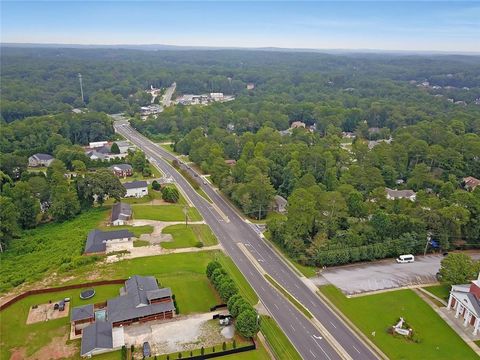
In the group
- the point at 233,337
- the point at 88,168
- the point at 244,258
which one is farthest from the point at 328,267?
the point at 88,168

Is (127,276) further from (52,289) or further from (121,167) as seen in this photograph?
(121,167)

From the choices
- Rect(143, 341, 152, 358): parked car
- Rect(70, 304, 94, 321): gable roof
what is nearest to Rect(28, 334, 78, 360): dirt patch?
Rect(70, 304, 94, 321): gable roof

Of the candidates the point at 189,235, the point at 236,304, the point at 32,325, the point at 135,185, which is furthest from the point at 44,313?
the point at 135,185

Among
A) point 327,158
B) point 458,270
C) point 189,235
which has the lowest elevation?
point 189,235

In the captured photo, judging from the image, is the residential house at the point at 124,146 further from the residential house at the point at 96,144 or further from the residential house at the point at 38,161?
the residential house at the point at 38,161

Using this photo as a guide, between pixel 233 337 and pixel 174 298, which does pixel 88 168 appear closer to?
pixel 174 298
